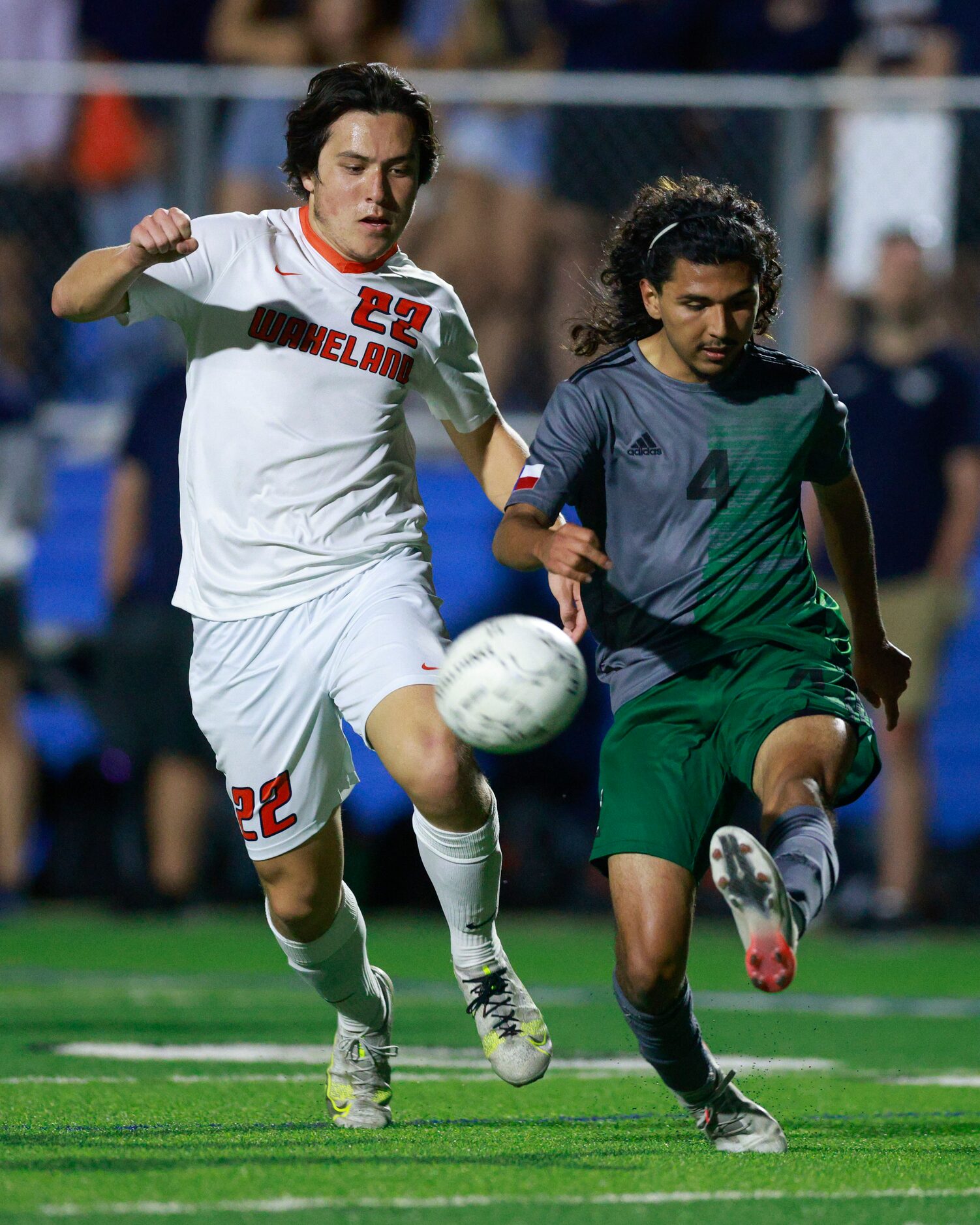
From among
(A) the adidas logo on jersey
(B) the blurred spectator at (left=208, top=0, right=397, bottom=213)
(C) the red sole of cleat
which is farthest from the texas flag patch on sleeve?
(B) the blurred spectator at (left=208, top=0, right=397, bottom=213)

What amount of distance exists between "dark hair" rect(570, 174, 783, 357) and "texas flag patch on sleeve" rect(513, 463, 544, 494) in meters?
0.50

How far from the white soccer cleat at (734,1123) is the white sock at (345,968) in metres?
0.93

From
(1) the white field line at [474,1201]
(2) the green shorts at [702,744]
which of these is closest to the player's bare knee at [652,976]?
(2) the green shorts at [702,744]

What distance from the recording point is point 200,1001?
25.6 ft

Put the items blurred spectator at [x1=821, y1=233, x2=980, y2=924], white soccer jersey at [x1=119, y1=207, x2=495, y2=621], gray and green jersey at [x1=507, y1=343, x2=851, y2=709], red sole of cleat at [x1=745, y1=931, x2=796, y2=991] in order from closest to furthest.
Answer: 1. red sole of cleat at [x1=745, y1=931, x2=796, y2=991]
2. gray and green jersey at [x1=507, y1=343, x2=851, y2=709]
3. white soccer jersey at [x1=119, y1=207, x2=495, y2=621]
4. blurred spectator at [x1=821, y1=233, x2=980, y2=924]

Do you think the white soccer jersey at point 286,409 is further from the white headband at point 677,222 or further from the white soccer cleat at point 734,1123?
the white soccer cleat at point 734,1123

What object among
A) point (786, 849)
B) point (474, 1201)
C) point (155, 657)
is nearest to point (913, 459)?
point (155, 657)

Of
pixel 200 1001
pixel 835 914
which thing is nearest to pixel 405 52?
pixel 835 914

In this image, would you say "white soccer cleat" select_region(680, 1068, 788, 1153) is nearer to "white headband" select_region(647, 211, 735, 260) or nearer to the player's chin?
"white headband" select_region(647, 211, 735, 260)

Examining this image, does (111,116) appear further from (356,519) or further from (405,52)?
(356,519)

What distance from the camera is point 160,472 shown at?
1028 cm

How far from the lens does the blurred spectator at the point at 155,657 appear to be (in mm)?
10266

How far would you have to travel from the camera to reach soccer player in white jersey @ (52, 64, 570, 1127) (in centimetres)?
512

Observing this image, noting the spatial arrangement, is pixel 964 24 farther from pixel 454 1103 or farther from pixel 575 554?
pixel 575 554
